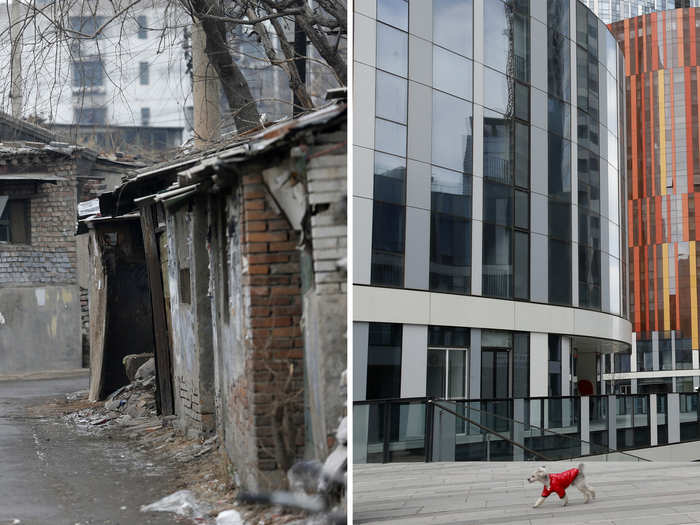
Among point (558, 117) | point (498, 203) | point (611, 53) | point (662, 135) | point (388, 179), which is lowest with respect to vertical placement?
point (498, 203)

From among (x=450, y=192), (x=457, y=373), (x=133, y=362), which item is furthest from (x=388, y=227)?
(x=133, y=362)

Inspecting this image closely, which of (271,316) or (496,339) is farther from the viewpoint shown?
(496,339)

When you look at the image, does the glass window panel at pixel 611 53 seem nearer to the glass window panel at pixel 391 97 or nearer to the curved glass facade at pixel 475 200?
the curved glass facade at pixel 475 200

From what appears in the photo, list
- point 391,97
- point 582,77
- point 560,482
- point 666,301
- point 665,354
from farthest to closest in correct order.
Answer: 1. point 666,301
2. point 665,354
3. point 582,77
4. point 391,97
5. point 560,482

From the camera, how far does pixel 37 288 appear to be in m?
12.7

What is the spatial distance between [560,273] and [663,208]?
101 feet

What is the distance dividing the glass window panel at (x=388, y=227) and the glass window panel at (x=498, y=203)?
5.58ft

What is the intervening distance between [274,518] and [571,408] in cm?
1225

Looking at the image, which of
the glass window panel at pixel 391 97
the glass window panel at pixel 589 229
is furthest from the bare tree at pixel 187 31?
the glass window panel at pixel 589 229

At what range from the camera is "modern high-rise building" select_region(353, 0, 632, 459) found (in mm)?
12984

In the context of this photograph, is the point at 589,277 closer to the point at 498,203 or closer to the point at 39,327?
the point at 498,203

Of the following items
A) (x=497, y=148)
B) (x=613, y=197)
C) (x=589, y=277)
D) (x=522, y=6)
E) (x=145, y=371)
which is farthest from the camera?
(x=613, y=197)

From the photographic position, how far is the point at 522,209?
50.0ft

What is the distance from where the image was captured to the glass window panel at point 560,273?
624 inches
